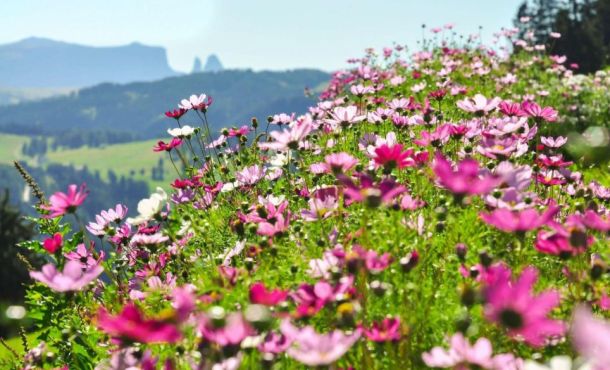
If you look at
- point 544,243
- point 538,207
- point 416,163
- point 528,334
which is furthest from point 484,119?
point 528,334

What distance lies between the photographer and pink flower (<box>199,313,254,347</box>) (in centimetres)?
155

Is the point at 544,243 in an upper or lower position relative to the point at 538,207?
upper

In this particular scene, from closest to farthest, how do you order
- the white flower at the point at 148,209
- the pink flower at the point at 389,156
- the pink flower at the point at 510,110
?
the pink flower at the point at 389,156
the white flower at the point at 148,209
the pink flower at the point at 510,110

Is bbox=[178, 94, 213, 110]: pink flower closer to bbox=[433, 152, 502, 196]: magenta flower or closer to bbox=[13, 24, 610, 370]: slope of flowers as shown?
bbox=[13, 24, 610, 370]: slope of flowers

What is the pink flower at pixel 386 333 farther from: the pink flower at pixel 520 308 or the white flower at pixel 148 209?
the white flower at pixel 148 209

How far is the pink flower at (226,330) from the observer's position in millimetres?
1552

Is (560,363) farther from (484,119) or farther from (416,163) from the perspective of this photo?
(484,119)

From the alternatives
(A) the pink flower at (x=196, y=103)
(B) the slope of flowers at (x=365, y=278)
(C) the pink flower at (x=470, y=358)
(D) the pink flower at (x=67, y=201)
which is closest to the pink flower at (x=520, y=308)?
(B) the slope of flowers at (x=365, y=278)

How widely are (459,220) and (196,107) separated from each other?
2219 mm

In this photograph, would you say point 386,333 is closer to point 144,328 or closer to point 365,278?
point 365,278

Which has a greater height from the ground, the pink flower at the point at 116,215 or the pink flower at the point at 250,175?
the pink flower at the point at 250,175

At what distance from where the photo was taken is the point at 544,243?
1.83 m

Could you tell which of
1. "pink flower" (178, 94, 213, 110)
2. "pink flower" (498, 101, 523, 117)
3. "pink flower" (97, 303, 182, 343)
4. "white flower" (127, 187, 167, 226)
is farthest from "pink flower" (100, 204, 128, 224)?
"pink flower" (498, 101, 523, 117)

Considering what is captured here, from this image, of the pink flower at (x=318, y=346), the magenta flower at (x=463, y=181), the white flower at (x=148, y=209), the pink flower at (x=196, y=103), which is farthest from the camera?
the pink flower at (x=196, y=103)
